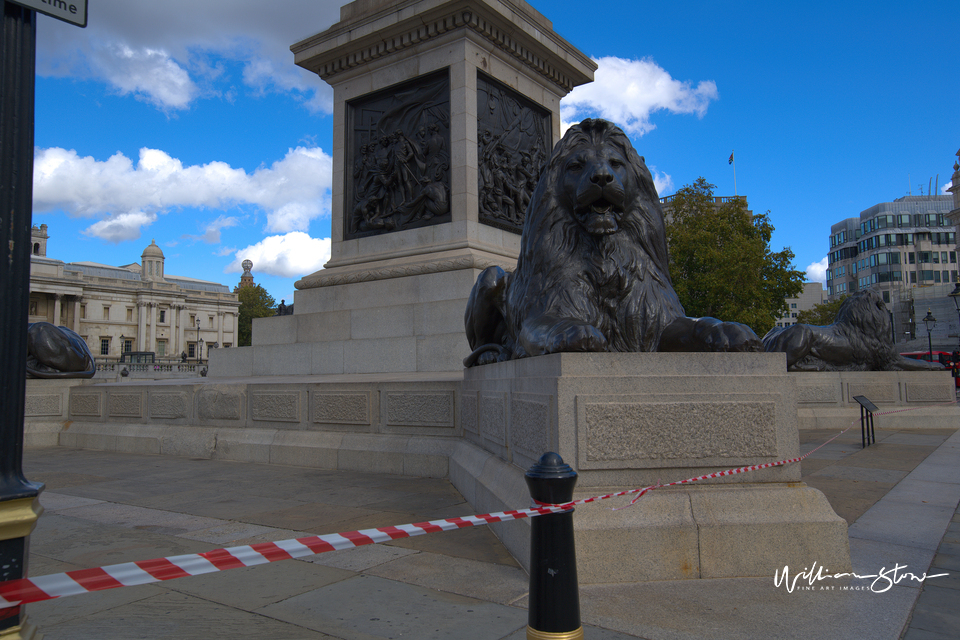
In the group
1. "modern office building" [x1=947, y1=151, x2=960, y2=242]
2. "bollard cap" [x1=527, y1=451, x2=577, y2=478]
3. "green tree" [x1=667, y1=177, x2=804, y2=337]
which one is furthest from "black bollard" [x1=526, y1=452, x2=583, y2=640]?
"modern office building" [x1=947, y1=151, x2=960, y2=242]

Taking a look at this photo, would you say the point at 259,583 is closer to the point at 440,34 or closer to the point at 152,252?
the point at 440,34

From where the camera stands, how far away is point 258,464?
813cm

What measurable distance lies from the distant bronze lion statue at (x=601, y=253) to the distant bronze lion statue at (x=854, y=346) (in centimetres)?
858

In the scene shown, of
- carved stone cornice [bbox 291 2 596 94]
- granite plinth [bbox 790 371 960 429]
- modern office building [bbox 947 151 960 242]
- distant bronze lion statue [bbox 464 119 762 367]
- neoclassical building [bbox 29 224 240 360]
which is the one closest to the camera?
distant bronze lion statue [bbox 464 119 762 367]

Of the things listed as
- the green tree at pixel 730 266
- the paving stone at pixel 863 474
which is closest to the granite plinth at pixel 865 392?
the paving stone at pixel 863 474

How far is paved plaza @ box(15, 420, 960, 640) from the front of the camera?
2654 mm

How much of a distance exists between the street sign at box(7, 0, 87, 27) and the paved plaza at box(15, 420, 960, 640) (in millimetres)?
2377

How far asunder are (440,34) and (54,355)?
863cm

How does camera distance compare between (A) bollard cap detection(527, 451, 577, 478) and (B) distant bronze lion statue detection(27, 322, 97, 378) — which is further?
(B) distant bronze lion statue detection(27, 322, 97, 378)

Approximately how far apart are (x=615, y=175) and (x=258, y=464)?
5944mm

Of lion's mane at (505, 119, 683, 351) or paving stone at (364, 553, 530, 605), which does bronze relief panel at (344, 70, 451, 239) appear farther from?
paving stone at (364, 553, 530, 605)

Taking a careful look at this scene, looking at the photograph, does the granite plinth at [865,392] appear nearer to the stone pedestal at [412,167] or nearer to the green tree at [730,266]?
the stone pedestal at [412,167]

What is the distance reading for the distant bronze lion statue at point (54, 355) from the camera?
35.6 feet
